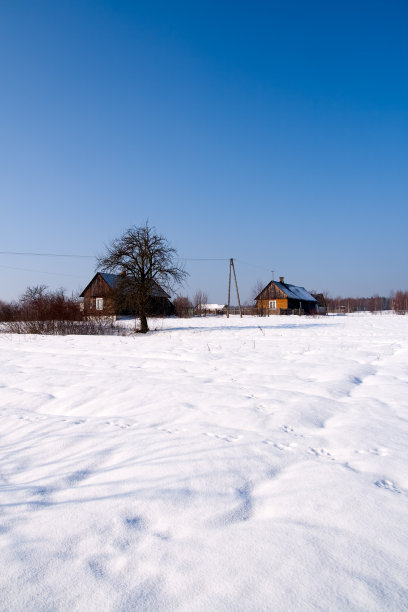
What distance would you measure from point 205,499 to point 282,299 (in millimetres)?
54132

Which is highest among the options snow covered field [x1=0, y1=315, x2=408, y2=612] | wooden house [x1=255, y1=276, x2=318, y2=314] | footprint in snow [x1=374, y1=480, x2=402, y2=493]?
wooden house [x1=255, y1=276, x2=318, y2=314]

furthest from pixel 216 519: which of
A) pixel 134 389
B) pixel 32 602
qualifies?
pixel 134 389

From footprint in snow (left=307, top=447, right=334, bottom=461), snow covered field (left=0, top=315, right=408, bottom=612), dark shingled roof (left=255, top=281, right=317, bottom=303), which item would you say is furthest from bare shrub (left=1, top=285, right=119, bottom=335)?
dark shingled roof (left=255, top=281, right=317, bottom=303)

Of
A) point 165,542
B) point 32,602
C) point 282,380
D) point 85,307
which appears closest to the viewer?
point 32,602

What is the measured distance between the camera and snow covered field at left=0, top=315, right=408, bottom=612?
1628 mm

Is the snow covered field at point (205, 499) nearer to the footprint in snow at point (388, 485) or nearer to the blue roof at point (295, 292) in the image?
the footprint in snow at point (388, 485)

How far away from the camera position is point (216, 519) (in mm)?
2150

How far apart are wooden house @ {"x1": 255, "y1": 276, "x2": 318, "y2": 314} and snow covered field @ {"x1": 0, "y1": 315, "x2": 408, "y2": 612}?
4938 centimetres

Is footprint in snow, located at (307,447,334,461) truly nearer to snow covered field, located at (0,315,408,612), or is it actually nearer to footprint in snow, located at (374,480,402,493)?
snow covered field, located at (0,315,408,612)

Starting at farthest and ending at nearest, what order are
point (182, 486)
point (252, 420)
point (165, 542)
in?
1. point (252, 420)
2. point (182, 486)
3. point (165, 542)

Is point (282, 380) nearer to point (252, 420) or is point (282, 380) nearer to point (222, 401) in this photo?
point (222, 401)

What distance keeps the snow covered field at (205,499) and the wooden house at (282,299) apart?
1944 inches

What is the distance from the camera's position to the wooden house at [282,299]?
5462cm

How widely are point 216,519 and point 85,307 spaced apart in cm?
2231
